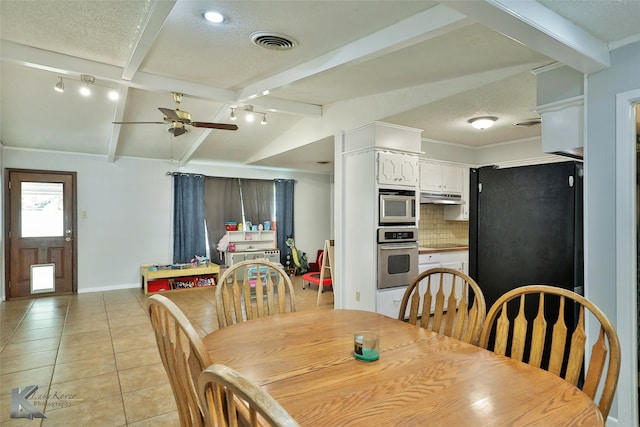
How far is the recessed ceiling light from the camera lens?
2213 millimetres

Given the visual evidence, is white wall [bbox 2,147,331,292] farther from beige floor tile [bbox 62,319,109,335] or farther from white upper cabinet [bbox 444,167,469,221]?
white upper cabinet [bbox 444,167,469,221]

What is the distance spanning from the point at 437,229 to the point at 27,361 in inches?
201

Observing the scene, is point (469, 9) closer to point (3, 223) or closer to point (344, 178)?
point (344, 178)

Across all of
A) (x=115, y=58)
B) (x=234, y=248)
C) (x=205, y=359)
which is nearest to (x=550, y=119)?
(x=205, y=359)

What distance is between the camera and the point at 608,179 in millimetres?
2057

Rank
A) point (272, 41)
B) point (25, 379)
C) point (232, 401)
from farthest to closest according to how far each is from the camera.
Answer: point (25, 379), point (272, 41), point (232, 401)

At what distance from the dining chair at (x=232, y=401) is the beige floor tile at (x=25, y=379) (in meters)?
2.69

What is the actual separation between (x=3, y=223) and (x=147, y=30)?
4875 millimetres

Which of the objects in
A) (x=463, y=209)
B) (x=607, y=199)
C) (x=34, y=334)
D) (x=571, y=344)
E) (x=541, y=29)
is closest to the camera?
(x=571, y=344)

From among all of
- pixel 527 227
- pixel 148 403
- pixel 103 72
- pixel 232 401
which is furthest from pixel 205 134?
pixel 232 401

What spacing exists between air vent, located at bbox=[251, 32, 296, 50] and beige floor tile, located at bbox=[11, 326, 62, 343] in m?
3.66

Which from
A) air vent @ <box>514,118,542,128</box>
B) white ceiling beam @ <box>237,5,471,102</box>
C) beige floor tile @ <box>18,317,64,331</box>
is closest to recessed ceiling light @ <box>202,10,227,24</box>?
white ceiling beam @ <box>237,5,471,102</box>

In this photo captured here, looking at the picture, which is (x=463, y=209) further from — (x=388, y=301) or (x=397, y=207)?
(x=388, y=301)

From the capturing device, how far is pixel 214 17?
2.26 m
